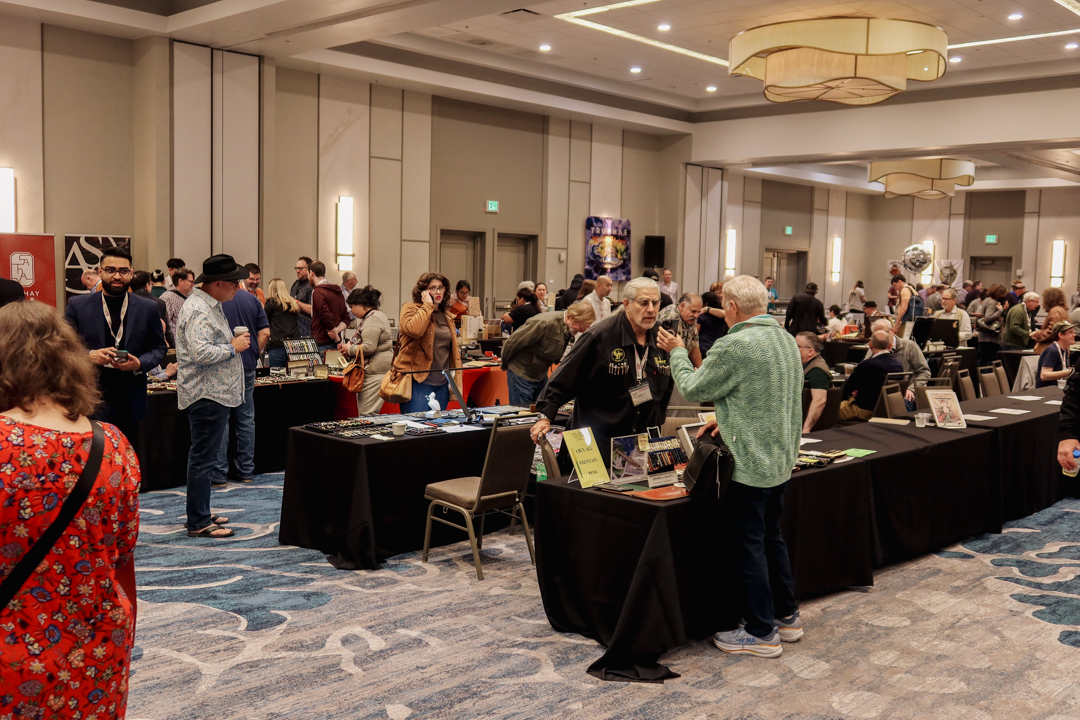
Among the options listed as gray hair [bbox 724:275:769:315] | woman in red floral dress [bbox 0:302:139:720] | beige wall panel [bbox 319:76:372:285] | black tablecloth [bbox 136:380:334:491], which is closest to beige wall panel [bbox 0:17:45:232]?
beige wall panel [bbox 319:76:372:285]

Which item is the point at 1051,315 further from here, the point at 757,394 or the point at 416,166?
the point at 416,166

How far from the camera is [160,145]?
896cm

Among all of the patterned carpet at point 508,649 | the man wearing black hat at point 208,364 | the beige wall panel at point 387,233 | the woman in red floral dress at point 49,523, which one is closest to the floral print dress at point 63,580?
the woman in red floral dress at point 49,523

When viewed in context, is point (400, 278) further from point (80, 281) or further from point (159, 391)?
point (159, 391)

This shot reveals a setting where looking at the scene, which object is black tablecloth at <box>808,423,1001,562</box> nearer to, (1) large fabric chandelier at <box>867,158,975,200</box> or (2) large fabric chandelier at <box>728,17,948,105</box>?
(2) large fabric chandelier at <box>728,17,948,105</box>

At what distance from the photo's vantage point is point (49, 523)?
1.59 metres

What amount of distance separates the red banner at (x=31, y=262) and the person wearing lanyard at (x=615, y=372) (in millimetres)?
6339

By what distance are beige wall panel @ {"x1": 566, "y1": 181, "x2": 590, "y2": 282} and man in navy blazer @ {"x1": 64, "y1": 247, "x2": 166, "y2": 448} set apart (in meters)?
9.77

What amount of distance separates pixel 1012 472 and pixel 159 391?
17.4 feet

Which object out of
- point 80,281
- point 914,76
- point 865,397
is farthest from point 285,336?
point 914,76

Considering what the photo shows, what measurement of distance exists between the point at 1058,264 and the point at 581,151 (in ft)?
40.8

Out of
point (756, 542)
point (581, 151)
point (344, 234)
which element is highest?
point (581, 151)

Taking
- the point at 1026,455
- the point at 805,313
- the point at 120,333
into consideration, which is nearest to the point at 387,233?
the point at 805,313

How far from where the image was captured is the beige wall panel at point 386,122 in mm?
11500
